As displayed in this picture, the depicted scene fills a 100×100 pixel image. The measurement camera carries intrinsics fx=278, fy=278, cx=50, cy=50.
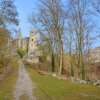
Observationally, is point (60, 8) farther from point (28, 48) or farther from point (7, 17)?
point (28, 48)

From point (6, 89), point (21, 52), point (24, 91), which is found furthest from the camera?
point (21, 52)

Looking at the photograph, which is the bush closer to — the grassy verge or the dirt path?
the grassy verge

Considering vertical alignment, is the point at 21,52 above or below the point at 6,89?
above

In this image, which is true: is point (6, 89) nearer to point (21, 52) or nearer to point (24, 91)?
point (24, 91)

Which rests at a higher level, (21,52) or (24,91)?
(21,52)

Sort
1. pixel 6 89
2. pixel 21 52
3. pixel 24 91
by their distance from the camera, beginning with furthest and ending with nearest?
pixel 21 52
pixel 6 89
pixel 24 91

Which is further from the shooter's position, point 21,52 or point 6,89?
point 21,52

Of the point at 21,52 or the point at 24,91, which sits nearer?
the point at 24,91

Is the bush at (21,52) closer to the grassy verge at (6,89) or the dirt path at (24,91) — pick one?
Result: the grassy verge at (6,89)

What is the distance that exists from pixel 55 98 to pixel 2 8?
1944 cm

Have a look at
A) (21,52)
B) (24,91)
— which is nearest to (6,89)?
(24,91)

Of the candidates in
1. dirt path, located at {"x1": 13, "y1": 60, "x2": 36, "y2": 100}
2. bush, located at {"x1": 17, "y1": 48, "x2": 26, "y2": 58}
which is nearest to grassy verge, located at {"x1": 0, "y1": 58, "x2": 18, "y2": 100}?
dirt path, located at {"x1": 13, "y1": 60, "x2": 36, "y2": 100}

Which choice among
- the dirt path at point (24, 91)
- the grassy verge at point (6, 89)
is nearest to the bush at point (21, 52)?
the grassy verge at point (6, 89)

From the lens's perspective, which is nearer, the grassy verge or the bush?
the grassy verge
